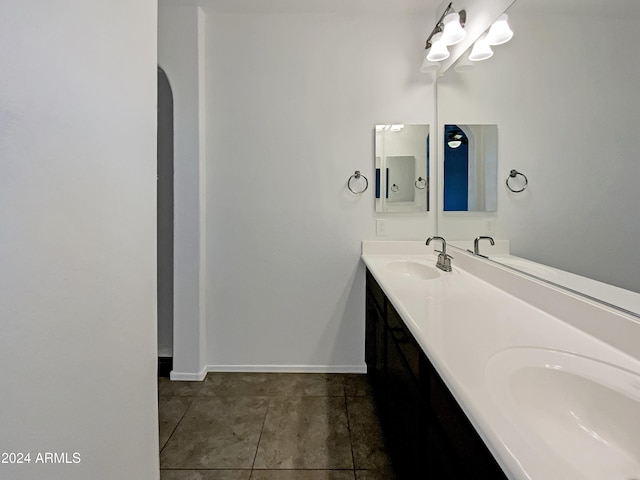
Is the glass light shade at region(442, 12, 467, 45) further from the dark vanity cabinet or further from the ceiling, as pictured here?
the dark vanity cabinet

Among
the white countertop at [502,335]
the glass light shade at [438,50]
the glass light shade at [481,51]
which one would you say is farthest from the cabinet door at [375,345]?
the glass light shade at [438,50]

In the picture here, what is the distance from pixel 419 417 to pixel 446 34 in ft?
6.69

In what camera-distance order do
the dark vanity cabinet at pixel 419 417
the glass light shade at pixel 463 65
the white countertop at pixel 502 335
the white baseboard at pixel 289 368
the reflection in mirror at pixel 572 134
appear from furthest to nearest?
the white baseboard at pixel 289 368
the glass light shade at pixel 463 65
the reflection in mirror at pixel 572 134
the dark vanity cabinet at pixel 419 417
the white countertop at pixel 502 335

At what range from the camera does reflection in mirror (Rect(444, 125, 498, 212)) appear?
1.65m

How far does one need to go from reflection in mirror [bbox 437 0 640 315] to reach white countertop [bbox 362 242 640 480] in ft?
0.38

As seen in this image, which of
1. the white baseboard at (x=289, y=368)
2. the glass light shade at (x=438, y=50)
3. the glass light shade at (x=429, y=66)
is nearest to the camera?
the glass light shade at (x=438, y=50)

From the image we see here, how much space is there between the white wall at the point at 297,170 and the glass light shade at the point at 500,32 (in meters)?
0.68

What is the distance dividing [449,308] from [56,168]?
1209mm

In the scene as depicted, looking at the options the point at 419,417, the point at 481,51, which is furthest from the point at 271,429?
the point at 481,51

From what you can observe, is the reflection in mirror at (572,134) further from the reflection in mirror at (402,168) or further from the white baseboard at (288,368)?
the white baseboard at (288,368)

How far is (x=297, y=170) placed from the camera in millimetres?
2266

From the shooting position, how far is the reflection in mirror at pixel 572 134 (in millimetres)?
883

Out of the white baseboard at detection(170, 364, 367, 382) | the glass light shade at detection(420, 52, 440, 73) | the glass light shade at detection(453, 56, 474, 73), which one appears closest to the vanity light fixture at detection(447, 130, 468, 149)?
the glass light shade at detection(453, 56, 474, 73)

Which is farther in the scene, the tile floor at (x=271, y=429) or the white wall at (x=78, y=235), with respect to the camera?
the tile floor at (x=271, y=429)
